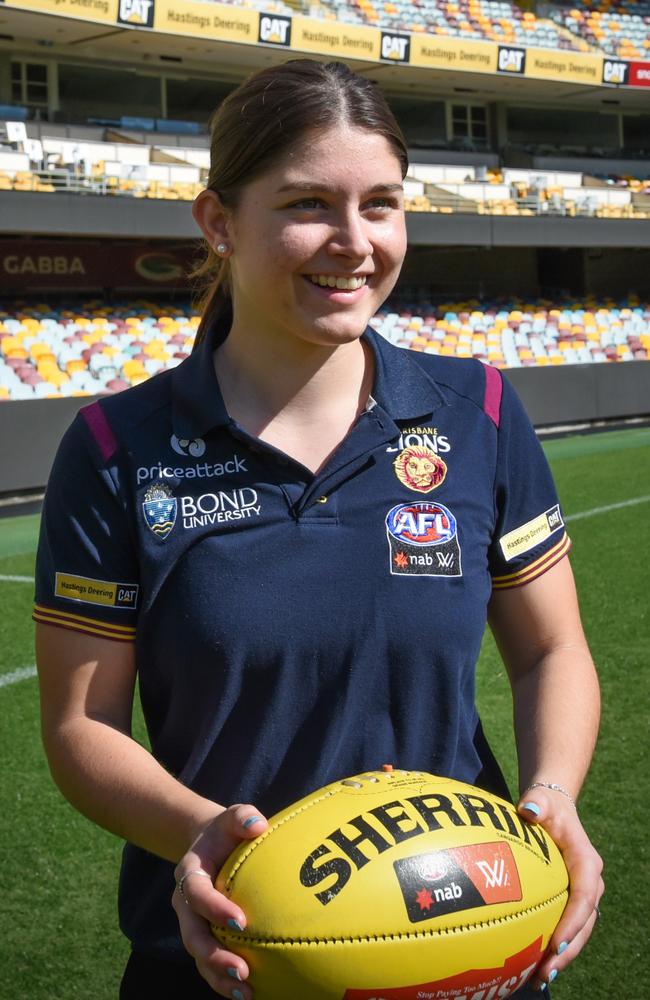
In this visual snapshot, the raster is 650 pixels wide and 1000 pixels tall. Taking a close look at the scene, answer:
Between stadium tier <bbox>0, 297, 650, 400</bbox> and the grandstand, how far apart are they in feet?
0.20

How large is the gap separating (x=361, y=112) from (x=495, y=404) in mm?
469

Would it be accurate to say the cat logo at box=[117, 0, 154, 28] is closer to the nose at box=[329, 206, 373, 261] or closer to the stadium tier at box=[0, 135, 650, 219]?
the stadium tier at box=[0, 135, 650, 219]

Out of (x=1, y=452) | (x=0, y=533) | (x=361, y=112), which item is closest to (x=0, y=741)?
(x=361, y=112)

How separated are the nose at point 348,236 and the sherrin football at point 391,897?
713mm

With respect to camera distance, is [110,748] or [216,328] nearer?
[110,748]

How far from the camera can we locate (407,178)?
25.9m

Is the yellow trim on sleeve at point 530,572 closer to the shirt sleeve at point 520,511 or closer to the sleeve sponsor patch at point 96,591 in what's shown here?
the shirt sleeve at point 520,511

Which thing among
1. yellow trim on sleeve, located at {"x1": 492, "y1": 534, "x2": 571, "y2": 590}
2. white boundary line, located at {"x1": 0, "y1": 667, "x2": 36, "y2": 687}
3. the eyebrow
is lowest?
white boundary line, located at {"x1": 0, "y1": 667, "x2": 36, "y2": 687}

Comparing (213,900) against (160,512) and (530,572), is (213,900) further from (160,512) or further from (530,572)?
(530,572)

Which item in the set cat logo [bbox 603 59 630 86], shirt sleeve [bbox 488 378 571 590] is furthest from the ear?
cat logo [bbox 603 59 630 86]

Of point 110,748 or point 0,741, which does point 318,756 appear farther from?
point 0,741

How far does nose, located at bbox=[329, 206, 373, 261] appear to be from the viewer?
165cm

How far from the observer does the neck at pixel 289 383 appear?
1.76 meters

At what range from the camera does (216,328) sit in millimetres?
1934
